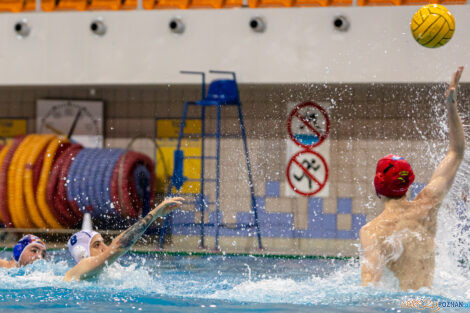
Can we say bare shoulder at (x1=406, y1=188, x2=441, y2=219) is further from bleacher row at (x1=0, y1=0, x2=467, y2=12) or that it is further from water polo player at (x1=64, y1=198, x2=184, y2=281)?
bleacher row at (x1=0, y1=0, x2=467, y2=12)

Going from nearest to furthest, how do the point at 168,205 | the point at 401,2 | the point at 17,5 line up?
the point at 168,205, the point at 401,2, the point at 17,5

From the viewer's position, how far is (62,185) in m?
9.12

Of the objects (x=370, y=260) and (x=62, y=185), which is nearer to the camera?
(x=370, y=260)

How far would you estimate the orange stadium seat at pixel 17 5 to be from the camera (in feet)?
32.1

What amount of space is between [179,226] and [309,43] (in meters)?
2.80

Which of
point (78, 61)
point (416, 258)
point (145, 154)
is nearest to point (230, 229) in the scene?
point (145, 154)

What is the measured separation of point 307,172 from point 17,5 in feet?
14.3

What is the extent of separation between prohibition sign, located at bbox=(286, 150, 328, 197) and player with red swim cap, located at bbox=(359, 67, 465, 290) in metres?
5.96

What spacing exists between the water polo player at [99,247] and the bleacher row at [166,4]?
16.6ft

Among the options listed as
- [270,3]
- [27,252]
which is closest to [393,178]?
[27,252]

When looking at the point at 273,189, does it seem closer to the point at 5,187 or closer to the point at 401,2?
the point at 401,2

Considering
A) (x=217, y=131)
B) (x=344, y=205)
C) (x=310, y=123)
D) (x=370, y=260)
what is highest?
(x=310, y=123)

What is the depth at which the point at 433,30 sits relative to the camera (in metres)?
5.80

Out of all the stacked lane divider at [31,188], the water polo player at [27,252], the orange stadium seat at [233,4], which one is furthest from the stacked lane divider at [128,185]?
the water polo player at [27,252]
